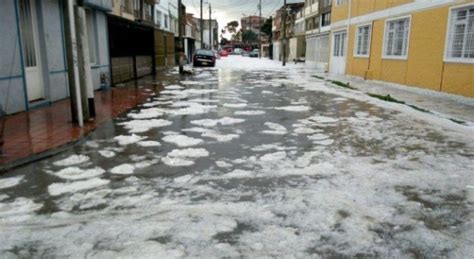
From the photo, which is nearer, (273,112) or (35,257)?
(35,257)

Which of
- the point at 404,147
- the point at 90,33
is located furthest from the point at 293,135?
the point at 90,33

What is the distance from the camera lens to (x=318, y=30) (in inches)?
1430

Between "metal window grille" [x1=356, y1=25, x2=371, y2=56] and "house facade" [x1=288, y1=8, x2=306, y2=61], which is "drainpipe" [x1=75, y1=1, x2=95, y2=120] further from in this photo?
"house facade" [x1=288, y1=8, x2=306, y2=61]

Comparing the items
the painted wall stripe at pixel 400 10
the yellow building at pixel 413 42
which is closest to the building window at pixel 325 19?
the yellow building at pixel 413 42

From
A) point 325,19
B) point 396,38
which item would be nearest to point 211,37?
point 325,19

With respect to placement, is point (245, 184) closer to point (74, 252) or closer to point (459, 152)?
point (74, 252)

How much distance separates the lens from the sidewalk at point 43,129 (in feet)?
17.8

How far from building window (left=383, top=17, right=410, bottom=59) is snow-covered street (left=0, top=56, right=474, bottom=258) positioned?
7.93m

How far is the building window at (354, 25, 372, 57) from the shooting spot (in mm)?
18469

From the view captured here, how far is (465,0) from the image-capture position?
1100 centimetres

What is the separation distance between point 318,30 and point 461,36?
25.9 metres

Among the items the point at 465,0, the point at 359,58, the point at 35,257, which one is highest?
the point at 465,0

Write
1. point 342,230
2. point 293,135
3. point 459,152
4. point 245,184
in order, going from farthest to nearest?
point 293,135, point 459,152, point 245,184, point 342,230

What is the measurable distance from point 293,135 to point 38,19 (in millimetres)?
7017
